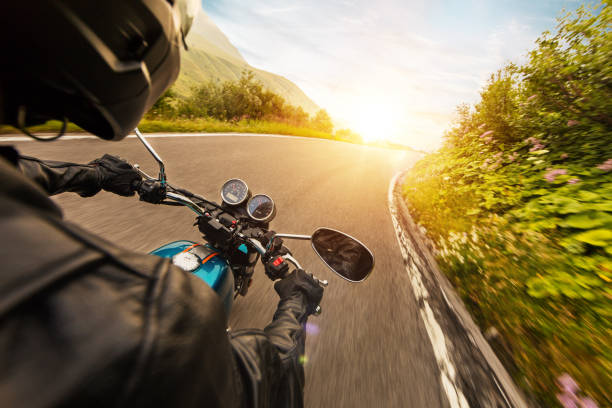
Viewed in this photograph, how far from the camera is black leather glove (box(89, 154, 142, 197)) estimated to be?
1.41 meters

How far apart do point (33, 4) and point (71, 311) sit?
2.43ft

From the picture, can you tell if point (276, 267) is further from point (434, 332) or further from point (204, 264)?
point (434, 332)

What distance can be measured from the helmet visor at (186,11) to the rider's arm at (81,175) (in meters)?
0.96

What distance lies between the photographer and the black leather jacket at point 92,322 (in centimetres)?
27

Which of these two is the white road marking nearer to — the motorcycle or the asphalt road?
the asphalt road

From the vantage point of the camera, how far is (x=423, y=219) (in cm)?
489

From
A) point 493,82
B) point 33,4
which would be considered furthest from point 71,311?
point 493,82

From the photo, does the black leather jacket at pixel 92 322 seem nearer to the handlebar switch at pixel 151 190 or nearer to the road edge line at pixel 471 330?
the handlebar switch at pixel 151 190

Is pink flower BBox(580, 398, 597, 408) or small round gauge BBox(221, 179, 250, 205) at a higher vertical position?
small round gauge BBox(221, 179, 250, 205)

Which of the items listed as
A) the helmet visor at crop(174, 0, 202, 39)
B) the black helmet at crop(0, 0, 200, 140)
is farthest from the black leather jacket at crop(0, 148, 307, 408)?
the helmet visor at crop(174, 0, 202, 39)

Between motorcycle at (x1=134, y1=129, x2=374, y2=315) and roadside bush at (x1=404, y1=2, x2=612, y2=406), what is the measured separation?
190 centimetres

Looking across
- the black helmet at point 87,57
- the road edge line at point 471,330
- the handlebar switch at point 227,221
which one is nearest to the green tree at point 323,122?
the road edge line at point 471,330

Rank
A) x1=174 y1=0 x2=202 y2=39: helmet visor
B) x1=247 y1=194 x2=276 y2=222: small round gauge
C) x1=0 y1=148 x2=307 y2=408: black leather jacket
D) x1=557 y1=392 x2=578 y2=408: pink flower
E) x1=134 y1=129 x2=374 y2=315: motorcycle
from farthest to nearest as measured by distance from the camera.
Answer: x1=557 y1=392 x2=578 y2=408: pink flower
x1=247 y1=194 x2=276 y2=222: small round gauge
x1=134 y1=129 x2=374 y2=315: motorcycle
x1=174 y1=0 x2=202 y2=39: helmet visor
x1=0 y1=148 x2=307 y2=408: black leather jacket

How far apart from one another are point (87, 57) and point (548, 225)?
4041 millimetres
